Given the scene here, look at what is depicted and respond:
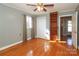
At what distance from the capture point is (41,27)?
8.70 m

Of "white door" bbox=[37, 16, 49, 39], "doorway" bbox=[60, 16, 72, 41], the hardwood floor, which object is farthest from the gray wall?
"doorway" bbox=[60, 16, 72, 41]

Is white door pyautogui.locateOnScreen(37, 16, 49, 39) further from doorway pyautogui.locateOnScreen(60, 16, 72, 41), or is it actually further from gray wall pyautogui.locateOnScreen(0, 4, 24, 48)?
gray wall pyautogui.locateOnScreen(0, 4, 24, 48)

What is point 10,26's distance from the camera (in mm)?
5434

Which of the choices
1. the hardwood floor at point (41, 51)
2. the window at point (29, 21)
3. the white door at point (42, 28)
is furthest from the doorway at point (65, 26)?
the window at point (29, 21)

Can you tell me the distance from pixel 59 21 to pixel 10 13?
11.2ft

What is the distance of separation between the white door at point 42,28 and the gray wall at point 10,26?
7.07 feet

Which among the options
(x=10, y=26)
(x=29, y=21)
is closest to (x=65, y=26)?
(x=29, y=21)

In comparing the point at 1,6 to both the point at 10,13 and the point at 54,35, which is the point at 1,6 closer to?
the point at 10,13

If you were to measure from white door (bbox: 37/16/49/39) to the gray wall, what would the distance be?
7.07ft

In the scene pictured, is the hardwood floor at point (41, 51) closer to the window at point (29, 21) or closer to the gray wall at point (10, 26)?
the gray wall at point (10, 26)

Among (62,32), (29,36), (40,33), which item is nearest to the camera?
(62,32)

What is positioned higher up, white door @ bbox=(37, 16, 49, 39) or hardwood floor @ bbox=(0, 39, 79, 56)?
white door @ bbox=(37, 16, 49, 39)

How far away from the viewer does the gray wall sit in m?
4.80

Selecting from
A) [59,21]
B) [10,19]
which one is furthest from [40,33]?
[10,19]
